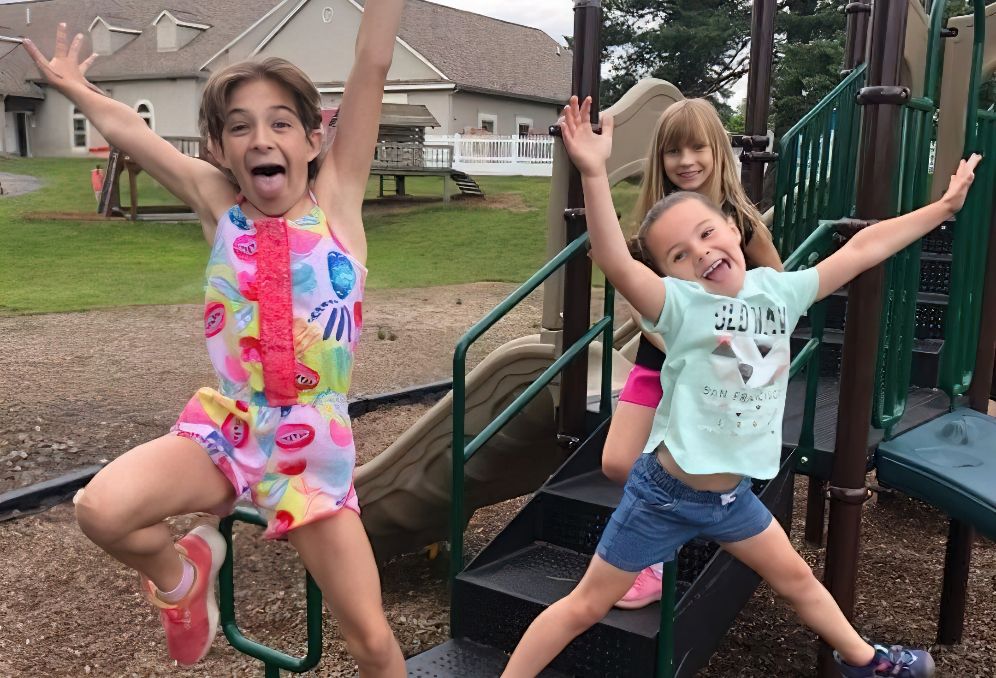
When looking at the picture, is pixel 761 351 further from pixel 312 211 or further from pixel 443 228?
pixel 443 228

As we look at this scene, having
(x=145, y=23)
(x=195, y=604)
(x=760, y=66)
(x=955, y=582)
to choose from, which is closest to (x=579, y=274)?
(x=195, y=604)

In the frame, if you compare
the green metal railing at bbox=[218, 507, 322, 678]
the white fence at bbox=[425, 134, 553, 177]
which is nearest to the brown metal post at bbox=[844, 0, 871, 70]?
the green metal railing at bbox=[218, 507, 322, 678]

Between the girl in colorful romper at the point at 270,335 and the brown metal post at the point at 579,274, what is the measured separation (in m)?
1.37

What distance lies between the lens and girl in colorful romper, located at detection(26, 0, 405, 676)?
1.94 m

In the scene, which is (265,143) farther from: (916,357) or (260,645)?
(916,357)

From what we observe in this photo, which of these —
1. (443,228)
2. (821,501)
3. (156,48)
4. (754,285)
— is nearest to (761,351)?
(754,285)

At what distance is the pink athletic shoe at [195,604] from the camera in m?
2.04

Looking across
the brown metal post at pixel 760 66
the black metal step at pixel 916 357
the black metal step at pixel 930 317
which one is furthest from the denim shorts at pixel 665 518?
the brown metal post at pixel 760 66

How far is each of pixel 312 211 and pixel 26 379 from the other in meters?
6.72

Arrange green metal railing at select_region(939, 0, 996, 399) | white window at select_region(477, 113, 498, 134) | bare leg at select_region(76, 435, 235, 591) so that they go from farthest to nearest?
white window at select_region(477, 113, 498, 134) < green metal railing at select_region(939, 0, 996, 399) < bare leg at select_region(76, 435, 235, 591)

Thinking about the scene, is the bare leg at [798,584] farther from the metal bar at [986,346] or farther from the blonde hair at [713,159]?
the metal bar at [986,346]

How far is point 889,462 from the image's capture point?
9.97 feet

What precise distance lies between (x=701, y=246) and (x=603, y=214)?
27cm

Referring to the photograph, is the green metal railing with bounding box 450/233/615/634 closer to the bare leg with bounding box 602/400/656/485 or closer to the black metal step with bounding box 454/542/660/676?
the black metal step with bounding box 454/542/660/676
